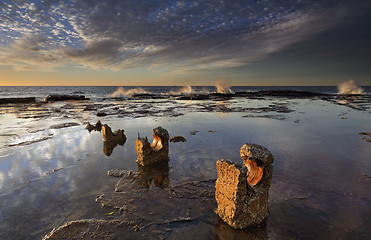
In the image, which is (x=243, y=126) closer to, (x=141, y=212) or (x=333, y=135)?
(x=333, y=135)

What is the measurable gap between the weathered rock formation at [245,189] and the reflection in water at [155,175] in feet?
10.2

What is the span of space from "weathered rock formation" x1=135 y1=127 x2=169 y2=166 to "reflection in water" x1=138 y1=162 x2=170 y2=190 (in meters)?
0.32

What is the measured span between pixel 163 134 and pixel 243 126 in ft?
38.9

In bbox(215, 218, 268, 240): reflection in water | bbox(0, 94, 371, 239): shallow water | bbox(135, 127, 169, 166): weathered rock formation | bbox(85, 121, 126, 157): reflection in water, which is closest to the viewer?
bbox(215, 218, 268, 240): reflection in water

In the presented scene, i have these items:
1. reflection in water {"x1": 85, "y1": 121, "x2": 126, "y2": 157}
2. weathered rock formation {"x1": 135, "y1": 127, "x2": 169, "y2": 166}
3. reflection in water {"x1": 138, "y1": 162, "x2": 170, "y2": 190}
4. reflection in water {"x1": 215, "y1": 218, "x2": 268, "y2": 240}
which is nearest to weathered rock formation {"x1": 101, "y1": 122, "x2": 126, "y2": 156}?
reflection in water {"x1": 85, "y1": 121, "x2": 126, "y2": 157}

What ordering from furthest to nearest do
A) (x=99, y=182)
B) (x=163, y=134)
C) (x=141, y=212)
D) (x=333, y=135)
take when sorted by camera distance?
(x=333, y=135)
(x=163, y=134)
(x=99, y=182)
(x=141, y=212)

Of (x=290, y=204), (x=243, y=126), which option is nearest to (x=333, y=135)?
(x=243, y=126)

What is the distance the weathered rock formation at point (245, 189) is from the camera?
5031 millimetres

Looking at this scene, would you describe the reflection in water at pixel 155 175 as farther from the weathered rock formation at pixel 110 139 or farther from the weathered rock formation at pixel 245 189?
the weathered rock formation at pixel 110 139

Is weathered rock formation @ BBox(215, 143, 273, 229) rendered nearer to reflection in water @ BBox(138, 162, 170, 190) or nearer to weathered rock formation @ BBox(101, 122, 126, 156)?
reflection in water @ BBox(138, 162, 170, 190)

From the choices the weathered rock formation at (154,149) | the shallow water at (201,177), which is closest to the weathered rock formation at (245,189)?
the shallow water at (201,177)

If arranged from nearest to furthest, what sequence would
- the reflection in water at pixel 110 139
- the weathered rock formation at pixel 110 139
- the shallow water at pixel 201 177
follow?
the shallow water at pixel 201 177 → the reflection in water at pixel 110 139 → the weathered rock formation at pixel 110 139

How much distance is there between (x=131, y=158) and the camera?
10.7 m

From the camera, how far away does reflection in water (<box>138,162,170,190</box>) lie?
787 centimetres
